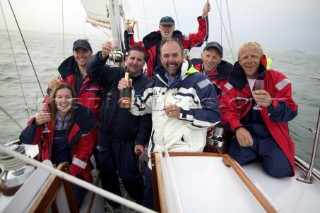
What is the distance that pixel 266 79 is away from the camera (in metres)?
2.16

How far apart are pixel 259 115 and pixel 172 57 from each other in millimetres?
1052

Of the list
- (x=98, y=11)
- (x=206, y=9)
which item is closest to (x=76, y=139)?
(x=206, y=9)

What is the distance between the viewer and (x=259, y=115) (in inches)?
86.5

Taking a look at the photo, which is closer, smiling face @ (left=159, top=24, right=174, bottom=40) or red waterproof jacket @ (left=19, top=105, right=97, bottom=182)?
red waterproof jacket @ (left=19, top=105, right=97, bottom=182)

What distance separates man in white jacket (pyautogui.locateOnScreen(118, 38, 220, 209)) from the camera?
185 centimetres

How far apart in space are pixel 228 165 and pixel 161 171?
0.53 m

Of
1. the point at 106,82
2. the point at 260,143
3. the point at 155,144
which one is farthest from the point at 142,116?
the point at 260,143

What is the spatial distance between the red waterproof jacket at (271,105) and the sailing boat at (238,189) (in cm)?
23

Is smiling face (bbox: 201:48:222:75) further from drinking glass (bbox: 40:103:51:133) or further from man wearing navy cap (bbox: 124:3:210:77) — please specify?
drinking glass (bbox: 40:103:51:133)

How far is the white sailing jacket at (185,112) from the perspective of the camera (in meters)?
1.85

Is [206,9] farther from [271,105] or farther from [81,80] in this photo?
[271,105]

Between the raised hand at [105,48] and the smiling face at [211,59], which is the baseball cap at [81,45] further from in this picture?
the smiling face at [211,59]

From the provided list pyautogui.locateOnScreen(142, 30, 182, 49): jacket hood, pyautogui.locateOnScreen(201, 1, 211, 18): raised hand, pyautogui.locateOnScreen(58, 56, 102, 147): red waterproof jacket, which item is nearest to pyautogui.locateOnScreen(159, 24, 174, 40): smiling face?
pyautogui.locateOnScreen(142, 30, 182, 49): jacket hood

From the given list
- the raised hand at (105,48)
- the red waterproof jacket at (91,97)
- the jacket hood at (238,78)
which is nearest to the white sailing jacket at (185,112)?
the jacket hood at (238,78)
